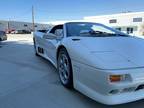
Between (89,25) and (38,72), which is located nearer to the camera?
(89,25)

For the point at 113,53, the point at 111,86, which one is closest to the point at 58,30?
the point at 113,53

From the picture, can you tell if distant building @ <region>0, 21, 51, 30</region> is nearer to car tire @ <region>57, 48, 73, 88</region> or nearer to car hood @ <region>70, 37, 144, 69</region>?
car tire @ <region>57, 48, 73, 88</region>

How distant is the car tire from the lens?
9.68 ft

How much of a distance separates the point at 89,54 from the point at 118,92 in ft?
1.99

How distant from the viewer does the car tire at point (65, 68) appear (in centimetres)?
295

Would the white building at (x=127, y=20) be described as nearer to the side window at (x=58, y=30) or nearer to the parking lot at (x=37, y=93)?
the side window at (x=58, y=30)

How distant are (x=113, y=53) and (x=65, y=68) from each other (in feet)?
3.22

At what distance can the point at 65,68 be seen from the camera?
3199 millimetres

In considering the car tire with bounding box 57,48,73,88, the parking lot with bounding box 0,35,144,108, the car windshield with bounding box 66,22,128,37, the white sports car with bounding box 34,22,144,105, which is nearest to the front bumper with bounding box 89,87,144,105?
the white sports car with bounding box 34,22,144,105

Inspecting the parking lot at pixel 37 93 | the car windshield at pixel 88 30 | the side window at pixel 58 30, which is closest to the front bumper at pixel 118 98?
the parking lot at pixel 37 93

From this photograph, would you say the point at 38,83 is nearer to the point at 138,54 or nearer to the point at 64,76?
the point at 64,76

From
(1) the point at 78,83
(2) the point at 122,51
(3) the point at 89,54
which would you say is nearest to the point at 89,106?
(1) the point at 78,83

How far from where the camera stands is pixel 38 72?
4.36 m

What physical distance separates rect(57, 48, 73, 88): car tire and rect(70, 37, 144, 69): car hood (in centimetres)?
40
